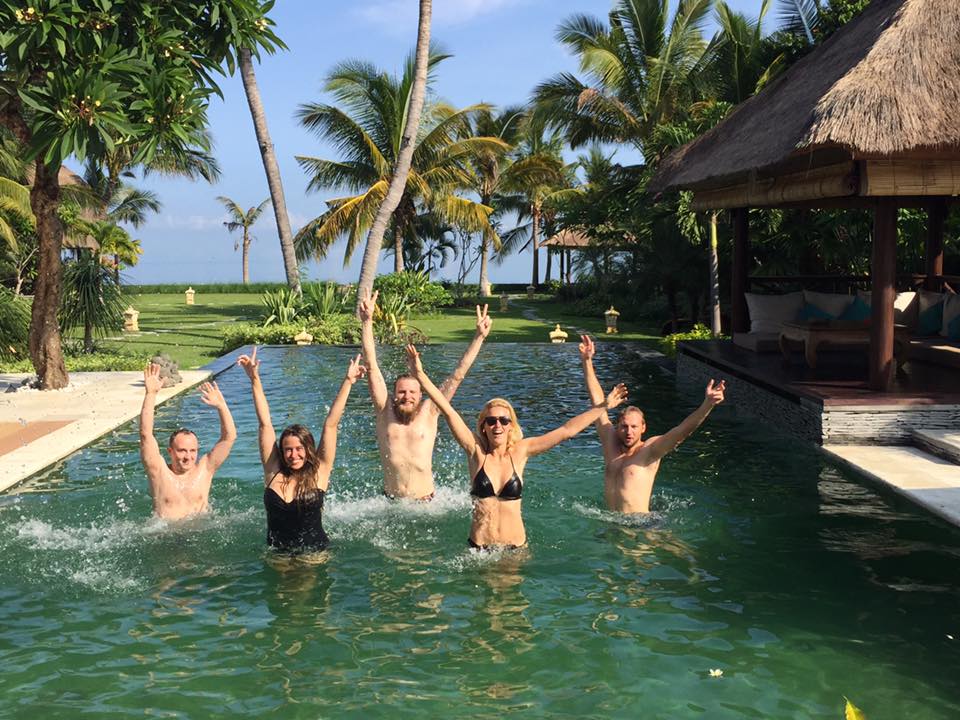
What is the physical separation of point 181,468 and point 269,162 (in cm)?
1732

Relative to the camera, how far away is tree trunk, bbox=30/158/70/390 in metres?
13.8

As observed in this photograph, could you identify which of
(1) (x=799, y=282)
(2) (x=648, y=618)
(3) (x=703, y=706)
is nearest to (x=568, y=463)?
(2) (x=648, y=618)

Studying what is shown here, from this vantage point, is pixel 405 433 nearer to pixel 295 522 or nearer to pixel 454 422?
pixel 295 522

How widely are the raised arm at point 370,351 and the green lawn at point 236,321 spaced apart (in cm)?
1139

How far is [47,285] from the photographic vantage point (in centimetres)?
1420

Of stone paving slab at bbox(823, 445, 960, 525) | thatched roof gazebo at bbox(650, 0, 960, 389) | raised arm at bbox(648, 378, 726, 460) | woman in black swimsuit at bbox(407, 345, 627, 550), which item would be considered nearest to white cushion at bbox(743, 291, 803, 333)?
thatched roof gazebo at bbox(650, 0, 960, 389)

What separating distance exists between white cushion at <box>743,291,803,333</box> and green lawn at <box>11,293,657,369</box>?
7377 millimetres

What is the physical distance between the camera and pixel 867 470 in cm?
902

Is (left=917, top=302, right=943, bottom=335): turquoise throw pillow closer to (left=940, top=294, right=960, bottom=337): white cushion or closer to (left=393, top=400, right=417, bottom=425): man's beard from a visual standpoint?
(left=940, top=294, right=960, bottom=337): white cushion

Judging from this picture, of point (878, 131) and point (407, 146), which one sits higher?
point (407, 146)

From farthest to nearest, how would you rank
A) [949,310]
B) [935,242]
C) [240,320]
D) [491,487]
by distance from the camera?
[240,320] < [935,242] < [949,310] < [491,487]

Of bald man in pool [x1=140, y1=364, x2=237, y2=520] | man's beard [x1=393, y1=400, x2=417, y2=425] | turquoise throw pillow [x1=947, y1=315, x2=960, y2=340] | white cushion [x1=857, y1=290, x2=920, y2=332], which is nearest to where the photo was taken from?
bald man in pool [x1=140, y1=364, x2=237, y2=520]

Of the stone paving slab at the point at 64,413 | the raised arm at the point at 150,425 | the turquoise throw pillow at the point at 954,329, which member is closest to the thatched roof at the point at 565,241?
the stone paving slab at the point at 64,413

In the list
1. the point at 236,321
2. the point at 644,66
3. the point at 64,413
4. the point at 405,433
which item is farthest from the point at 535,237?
the point at 405,433
